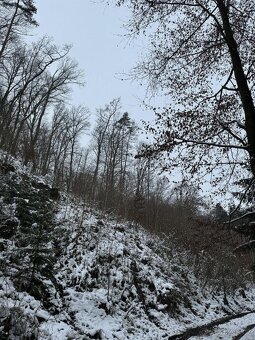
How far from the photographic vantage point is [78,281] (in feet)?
28.0

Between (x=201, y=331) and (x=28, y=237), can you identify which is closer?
(x=28, y=237)

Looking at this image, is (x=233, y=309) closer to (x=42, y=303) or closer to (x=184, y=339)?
(x=184, y=339)

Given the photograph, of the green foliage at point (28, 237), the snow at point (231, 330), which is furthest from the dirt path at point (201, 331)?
the green foliage at point (28, 237)

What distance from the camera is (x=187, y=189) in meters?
6.38

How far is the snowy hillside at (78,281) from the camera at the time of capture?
6.29 m

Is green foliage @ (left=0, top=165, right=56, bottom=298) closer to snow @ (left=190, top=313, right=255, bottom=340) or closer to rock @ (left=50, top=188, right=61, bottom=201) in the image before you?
rock @ (left=50, top=188, right=61, bottom=201)

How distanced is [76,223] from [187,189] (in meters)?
6.28

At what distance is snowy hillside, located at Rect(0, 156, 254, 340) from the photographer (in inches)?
248

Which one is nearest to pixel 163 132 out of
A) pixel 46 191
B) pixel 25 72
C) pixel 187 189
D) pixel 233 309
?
pixel 187 189

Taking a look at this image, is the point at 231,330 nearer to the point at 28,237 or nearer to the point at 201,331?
the point at 201,331

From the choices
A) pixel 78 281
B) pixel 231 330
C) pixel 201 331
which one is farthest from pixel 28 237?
pixel 231 330

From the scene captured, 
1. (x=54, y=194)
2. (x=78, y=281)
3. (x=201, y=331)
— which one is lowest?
(x=201, y=331)

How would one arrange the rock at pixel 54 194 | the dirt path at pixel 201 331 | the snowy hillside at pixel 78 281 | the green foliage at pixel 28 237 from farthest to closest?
the rock at pixel 54 194 < the dirt path at pixel 201 331 < the green foliage at pixel 28 237 < the snowy hillside at pixel 78 281

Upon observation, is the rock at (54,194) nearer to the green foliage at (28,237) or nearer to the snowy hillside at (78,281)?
the snowy hillside at (78,281)
